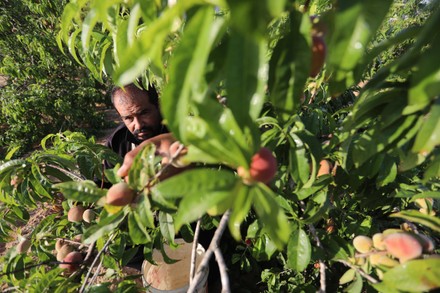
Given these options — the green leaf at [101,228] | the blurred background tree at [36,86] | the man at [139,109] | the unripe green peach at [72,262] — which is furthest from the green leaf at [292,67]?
the blurred background tree at [36,86]

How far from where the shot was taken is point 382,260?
55 cm

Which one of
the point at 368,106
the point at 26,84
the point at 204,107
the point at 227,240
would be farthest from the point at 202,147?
the point at 26,84

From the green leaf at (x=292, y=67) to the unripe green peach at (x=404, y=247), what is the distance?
37cm

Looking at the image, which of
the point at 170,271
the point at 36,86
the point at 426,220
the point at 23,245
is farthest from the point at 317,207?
the point at 36,86

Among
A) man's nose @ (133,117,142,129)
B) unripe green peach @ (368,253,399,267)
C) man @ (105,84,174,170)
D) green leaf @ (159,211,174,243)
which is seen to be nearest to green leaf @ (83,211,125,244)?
green leaf @ (159,211,174,243)

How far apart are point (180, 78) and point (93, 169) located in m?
0.80

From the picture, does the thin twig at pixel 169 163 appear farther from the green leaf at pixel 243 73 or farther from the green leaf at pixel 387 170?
the green leaf at pixel 387 170

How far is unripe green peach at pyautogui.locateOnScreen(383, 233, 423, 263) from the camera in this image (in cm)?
49

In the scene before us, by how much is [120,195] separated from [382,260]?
0.55 meters

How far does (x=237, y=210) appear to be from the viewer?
317 mm

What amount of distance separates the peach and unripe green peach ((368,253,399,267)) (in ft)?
1.19

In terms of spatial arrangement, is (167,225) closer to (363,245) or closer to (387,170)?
(363,245)

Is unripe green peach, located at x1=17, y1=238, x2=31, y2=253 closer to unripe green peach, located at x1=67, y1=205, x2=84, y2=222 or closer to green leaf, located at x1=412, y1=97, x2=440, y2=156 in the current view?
unripe green peach, located at x1=67, y1=205, x2=84, y2=222

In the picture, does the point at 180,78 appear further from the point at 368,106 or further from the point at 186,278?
the point at 186,278
